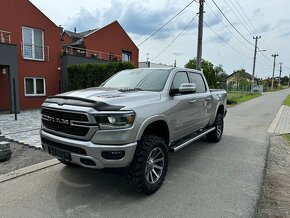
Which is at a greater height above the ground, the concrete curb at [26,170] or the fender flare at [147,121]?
the fender flare at [147,121]

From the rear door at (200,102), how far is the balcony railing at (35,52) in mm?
12839

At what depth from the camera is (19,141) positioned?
704cm

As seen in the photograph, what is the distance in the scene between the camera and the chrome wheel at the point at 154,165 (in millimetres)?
3971

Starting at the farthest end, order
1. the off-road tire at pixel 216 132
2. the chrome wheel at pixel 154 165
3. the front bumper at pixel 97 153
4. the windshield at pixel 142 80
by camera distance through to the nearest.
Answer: the off-road tire at pixel 216 132 < the windshield at pixel 142 80 < the chrome wheel at pixel 154 165 < the front bumper at pixel 97 153

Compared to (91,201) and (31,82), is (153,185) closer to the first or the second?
(91,201)

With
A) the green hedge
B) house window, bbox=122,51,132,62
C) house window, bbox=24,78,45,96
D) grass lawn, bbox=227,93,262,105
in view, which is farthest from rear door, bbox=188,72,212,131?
house window, bbox=122,51,132,62

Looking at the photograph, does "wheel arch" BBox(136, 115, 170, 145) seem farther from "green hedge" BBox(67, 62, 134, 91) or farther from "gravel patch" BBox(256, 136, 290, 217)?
"green hedge" BBox(67, 62, 134, 91)

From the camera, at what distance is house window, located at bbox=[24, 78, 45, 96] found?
15.9m

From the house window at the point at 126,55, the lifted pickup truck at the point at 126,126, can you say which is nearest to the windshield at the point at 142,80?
the lifted pickup truck at the point at 126,126

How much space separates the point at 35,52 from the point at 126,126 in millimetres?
14989

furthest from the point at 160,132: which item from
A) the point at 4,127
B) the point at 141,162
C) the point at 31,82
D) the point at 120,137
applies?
the point at 31,82

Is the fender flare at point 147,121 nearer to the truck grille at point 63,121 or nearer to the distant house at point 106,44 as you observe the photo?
the truck grille at point 63,121

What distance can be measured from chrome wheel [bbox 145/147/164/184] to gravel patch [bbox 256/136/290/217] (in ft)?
5.07

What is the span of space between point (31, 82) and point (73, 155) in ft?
46.7
